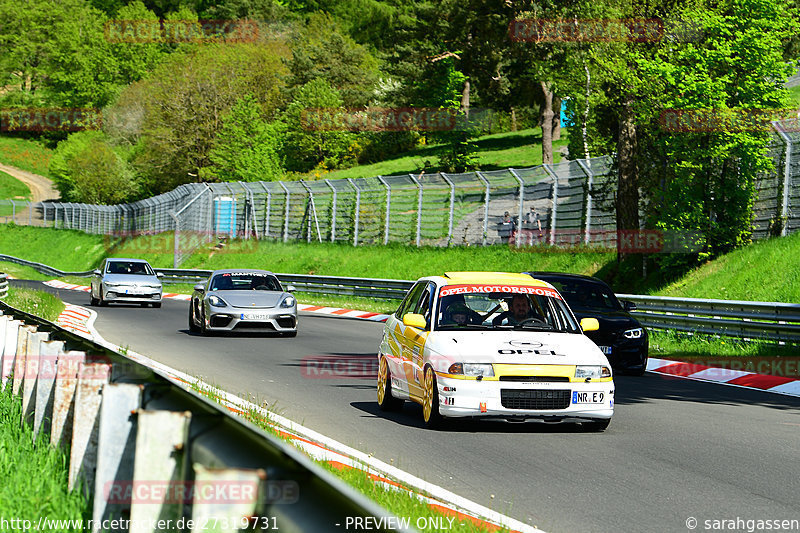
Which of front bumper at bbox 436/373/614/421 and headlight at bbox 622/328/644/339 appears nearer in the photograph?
front bumper at bbox 436/373/614/421

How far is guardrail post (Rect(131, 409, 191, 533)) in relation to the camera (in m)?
4.14

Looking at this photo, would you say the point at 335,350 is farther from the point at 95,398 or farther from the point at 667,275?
the point at 95,398

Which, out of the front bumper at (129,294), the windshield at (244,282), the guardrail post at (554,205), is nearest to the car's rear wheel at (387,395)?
the windshield at (244,282)

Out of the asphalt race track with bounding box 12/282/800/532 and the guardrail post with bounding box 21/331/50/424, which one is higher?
the guardrail post with bounding box 21/331/50/424

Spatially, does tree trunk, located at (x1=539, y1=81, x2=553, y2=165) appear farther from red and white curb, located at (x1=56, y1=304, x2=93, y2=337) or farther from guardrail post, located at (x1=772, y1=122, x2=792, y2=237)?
red and white curb, located at (x1=56, y1=304, x2=93, y2=337)

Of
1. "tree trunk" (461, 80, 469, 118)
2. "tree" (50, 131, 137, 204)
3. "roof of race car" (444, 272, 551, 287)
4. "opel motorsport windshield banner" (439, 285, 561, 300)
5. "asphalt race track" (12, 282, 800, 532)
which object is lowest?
"asphalt race track" (12, 282, 800, 532)

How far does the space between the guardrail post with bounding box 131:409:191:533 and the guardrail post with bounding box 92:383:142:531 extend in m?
0.48

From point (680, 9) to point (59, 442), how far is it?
23.8 meters

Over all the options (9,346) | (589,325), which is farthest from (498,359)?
(9,346)

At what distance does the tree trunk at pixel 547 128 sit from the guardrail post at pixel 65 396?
64297mm

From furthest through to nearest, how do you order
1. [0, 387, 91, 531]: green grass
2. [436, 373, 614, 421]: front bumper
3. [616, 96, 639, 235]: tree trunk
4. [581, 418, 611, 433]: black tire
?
1. [616, 96, 639, 235]: tree trunk
2. [581, 418, 611, 433]: black tire
3. [436, 373, 614, 421]: front bumper
4. [0, 387, 91, 531]: green grass

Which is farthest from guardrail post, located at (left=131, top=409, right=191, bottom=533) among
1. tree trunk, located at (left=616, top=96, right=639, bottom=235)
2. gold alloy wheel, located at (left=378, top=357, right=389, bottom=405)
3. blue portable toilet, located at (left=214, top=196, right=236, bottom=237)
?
blue portable toilet, located at (left=214, top=196, right=236, bottom=237)

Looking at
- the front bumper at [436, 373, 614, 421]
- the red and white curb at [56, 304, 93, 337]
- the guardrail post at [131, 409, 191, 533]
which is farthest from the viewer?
the red and white curb at [56, 304, 93, 337]

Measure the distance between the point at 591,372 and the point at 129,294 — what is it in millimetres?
25194
